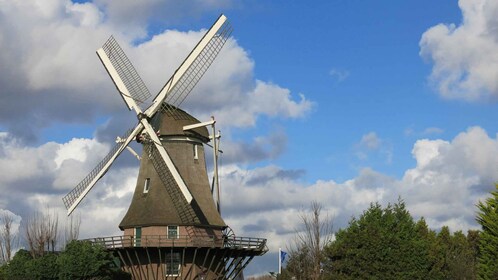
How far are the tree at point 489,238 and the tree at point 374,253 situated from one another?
4.19 metres

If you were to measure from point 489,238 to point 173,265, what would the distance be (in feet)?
71.5

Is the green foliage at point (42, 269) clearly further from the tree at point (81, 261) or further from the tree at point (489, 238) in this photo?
the tree at point (489, 238)

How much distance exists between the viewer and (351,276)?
145 ft

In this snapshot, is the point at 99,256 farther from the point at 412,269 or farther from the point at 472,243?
the point at 472,243

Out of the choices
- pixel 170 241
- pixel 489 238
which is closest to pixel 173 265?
pixel 170 241

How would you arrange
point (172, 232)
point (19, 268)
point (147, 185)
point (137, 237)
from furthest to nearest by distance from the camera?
point (147, 185) → point (137, 237) → point (172, 232) → point (19, 268)

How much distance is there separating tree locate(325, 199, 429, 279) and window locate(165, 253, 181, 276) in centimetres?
1026

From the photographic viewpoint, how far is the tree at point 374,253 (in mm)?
43750

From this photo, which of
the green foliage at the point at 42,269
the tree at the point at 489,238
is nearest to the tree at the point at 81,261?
the green foliage at the point at 42,269

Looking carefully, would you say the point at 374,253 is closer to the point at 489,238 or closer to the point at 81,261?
the point at 489,238

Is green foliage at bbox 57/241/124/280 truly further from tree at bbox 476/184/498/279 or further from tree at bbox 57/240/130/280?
tree at bbox 476/184/498/279

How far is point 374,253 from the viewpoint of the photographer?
144 ft

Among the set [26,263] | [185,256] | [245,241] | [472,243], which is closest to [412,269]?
[245,241]

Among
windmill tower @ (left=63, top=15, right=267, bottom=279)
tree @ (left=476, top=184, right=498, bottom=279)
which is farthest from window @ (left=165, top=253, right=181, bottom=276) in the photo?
tree @ (left=476, top=184, right=498, bottom=279)
